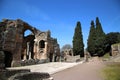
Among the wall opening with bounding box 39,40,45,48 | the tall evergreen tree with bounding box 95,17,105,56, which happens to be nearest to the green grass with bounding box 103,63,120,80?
the wall opening with bounding box 39,40,45,48

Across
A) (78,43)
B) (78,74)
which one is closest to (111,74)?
(78,74)

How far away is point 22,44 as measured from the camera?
130ft

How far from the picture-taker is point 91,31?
5288 centimetres

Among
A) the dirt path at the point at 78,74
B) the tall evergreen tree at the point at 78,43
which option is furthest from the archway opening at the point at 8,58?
the tall evergreen tree at the point at 78,43

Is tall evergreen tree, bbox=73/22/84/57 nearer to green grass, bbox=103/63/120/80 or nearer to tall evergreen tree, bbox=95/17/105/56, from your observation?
tall evergreen tree, bbox=95/17/105/56

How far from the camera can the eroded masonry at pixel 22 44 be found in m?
26.1

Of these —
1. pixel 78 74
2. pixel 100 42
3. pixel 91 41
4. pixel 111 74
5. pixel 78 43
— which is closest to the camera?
pixel 111 74

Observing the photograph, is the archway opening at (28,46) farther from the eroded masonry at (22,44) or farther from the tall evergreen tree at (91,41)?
the tall evergreen tree at (91,41)

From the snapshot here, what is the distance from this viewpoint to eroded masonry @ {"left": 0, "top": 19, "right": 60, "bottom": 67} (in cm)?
2614

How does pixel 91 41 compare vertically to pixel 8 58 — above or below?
above

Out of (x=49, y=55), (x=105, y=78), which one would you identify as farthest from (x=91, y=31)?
(x=105, y=78)

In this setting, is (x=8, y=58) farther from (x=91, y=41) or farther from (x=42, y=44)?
(x=91, y=41)

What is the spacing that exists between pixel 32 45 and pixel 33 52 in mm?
4061

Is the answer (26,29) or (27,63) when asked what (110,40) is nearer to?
(26,29)
